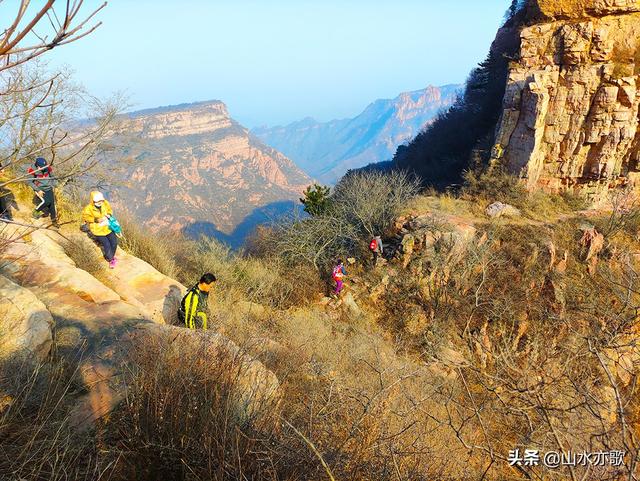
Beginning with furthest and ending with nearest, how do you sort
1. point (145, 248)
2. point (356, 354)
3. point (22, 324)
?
point (145, 248), point (356, 354), point (22, 324)

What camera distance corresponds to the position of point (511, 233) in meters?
12.9

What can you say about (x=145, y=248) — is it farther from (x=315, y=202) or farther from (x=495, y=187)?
(x=495, y=187)

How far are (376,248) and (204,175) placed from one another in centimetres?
8475

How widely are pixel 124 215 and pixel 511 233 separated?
522 inches

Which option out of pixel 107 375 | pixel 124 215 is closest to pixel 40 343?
pixel 107 375

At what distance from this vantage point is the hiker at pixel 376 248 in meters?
12.8

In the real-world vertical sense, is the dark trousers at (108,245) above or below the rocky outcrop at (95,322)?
above

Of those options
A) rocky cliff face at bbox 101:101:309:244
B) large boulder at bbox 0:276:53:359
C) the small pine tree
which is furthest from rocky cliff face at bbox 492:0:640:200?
rocky cliff face at bbox 101:101:309:244

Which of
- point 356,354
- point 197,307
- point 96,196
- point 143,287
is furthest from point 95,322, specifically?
point 356,354

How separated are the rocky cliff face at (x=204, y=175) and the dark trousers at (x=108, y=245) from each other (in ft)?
179

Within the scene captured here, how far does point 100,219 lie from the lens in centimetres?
770

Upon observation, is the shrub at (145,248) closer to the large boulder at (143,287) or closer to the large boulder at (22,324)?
the large boulder at (143,287)

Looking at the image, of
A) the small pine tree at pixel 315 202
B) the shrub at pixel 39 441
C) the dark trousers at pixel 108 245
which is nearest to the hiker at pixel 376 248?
the small pine tree at pixel 315 202

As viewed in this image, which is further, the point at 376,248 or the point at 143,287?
the point at 376,248
